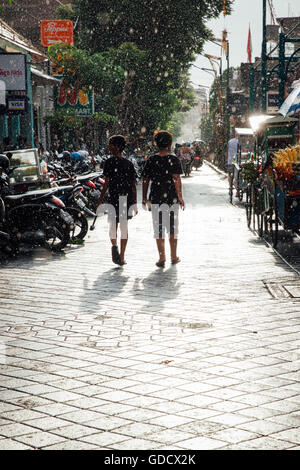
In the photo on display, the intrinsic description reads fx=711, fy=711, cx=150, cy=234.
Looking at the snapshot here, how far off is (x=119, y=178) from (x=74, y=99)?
17.3 m

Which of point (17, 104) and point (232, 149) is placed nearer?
point (17, 104)

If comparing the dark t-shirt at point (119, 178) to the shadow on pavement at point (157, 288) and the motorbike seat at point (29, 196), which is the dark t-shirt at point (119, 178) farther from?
the motorbike seat at point (29, 196)

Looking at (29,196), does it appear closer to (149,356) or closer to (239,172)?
(149,356)

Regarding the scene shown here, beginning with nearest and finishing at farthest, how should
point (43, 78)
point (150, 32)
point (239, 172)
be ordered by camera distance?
point (239, 172), point (43, 78), point (150, 32)

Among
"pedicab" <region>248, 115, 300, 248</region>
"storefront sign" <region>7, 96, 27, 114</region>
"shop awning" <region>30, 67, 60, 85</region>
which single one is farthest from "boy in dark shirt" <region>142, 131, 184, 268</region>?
"shop awning" <region>30, 67, 60, 85</region>

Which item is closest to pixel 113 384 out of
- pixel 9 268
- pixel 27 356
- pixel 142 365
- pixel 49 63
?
pixel 142 365

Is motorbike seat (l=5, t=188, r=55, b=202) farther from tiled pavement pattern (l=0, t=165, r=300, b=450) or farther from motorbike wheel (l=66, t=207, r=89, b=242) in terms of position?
tiled pavement pattern (l=0, t=165, r=300, b=450)

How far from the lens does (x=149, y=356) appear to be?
17.7 ft

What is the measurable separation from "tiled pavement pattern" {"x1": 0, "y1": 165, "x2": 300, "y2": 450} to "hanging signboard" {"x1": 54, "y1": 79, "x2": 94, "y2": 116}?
1729 centimetres

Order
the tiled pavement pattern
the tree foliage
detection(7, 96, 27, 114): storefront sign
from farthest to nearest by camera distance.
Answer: the tree foliage, detection(7, 96, 27, 114): storefront sign, the tiled pavement pattern

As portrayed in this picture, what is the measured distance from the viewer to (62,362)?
5.29 meters

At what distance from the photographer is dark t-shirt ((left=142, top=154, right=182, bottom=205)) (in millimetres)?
9750

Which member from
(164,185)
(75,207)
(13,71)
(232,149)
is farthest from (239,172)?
(164,185)

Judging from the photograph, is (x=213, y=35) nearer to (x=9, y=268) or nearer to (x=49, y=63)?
(x=49, y=63)
